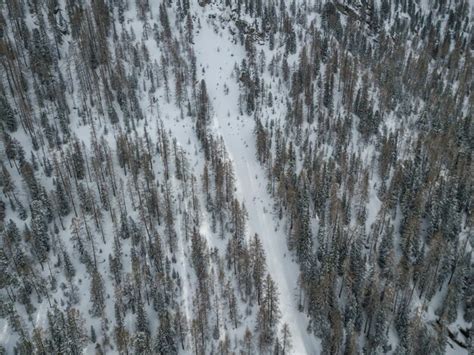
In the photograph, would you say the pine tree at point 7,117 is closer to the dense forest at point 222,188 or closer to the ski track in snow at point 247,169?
the dense forest at point 222,188

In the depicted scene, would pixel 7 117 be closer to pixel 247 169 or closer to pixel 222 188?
pixel 222 188

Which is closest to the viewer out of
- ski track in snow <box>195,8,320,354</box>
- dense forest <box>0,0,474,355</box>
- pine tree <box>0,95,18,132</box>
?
dense forest <box>0,0,474,355</box>

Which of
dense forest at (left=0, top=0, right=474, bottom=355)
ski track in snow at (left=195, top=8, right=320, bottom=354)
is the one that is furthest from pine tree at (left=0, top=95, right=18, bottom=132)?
ski track in snow at (left=195, top=8, right=320, bottom=354)

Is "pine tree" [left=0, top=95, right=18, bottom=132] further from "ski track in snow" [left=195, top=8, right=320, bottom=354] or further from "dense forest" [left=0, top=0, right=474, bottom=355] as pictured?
"ski track in snow" [left=195, top=8, right=320, bottom=354]

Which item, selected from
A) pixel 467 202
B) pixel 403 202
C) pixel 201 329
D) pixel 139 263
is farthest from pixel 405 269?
pixel 139 263

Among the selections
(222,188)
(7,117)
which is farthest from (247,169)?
(7,117)

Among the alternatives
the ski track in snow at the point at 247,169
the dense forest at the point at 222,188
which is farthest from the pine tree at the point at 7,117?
the ski track in snow at the point at 247,169
